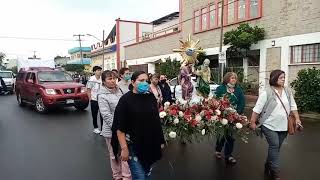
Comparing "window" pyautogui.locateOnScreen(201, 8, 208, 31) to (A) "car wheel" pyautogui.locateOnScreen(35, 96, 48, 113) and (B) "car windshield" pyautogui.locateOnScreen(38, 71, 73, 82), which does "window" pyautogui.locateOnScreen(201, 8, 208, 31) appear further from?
(A) "car wheel" pyautogui.locateOnScreen(35, 96, 48, 113)

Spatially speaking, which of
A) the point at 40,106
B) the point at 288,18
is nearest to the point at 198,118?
the point at 40,106

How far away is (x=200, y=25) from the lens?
28.3 meters

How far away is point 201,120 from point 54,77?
1174 centimetres

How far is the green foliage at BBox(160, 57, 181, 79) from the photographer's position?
29141mm

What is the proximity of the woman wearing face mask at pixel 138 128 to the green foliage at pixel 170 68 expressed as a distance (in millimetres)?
24507

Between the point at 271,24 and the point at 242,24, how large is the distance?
1.66m

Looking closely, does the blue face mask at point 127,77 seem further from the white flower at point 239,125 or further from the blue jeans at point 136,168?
the blue jeans at point 136,168

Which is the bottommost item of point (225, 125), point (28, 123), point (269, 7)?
point (28, 123)

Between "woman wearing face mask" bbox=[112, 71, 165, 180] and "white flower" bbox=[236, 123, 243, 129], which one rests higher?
"woman wearing face mask" bbox=[112, 71, 165, 180]

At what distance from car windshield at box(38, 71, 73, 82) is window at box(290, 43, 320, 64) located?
10.8m

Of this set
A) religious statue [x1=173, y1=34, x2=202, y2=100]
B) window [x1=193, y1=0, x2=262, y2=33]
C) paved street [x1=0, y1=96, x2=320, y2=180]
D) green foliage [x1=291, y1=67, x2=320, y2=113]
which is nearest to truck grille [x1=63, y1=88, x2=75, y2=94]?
paved street [x1=0, y1=96, x2=320, y2=180]

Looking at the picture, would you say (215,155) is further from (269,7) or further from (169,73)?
(169,73)

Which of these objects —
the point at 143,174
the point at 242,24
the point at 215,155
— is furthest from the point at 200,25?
the point at 143,174

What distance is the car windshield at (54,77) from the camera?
16062 mm
